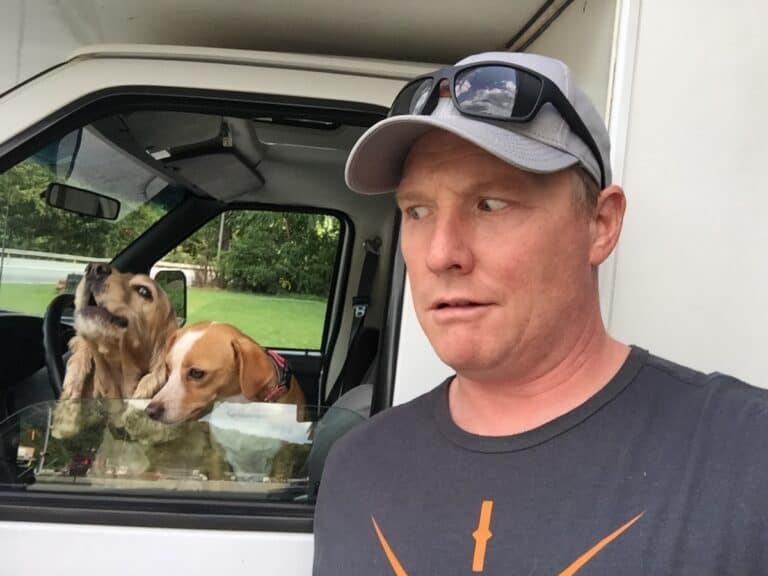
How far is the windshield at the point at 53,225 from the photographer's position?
1729 millimetres

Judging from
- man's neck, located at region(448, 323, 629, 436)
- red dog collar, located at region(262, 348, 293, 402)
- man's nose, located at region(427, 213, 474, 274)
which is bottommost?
red dog collar, located at region(262, 348, 293, 402)

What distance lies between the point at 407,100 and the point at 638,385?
21.9 inches

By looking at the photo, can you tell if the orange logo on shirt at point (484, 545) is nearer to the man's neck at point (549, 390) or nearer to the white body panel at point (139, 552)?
the man's neck at point (549, 390)

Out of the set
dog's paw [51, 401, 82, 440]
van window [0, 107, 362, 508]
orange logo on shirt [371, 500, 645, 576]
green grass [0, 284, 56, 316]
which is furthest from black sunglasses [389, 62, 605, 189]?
green grass [0, 284, 56, 316]

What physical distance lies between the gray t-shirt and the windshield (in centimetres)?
115

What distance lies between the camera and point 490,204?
996 mm

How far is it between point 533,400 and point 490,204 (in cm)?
30

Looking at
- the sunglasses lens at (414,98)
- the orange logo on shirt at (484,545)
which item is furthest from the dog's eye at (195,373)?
the sunglasses lens at (414,98)

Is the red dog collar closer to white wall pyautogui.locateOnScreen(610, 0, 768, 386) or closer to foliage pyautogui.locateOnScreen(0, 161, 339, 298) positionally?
foliage pyautogui.locateOnScreen(0, 161, 339, 298)

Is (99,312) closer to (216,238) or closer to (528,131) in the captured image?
(216,238)

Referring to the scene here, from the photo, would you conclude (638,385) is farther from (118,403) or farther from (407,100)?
(118,403)

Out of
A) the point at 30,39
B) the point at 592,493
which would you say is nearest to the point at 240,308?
the point at 30,39

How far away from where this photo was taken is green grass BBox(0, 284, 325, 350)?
191 centimetres

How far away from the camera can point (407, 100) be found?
43.0 inches
